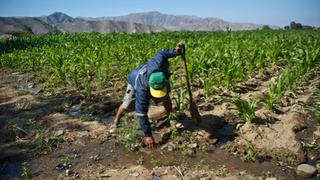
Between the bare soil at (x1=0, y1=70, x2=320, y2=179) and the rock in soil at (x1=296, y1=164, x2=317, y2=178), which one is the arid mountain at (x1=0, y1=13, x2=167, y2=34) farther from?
the rock in soil at (x1=296, y1=164, x2=317, y2=178)

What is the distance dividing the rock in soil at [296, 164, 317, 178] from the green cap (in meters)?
1.78

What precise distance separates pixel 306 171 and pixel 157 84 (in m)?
1.90

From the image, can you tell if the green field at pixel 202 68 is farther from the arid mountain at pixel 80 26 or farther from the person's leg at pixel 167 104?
the arid mountain at pixel 80 26

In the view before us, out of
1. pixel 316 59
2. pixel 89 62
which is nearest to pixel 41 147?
pixel 89 62

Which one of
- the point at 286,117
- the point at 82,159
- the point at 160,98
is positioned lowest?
the point at 82,159

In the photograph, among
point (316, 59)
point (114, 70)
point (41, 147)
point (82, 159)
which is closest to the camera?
point (82, 159)

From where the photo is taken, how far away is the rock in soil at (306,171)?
3570 millimetres

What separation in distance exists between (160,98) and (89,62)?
5297 millimetres

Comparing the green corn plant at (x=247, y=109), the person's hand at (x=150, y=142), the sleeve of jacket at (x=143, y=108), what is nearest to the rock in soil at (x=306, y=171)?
the green corn plant at (x=247, y=109)

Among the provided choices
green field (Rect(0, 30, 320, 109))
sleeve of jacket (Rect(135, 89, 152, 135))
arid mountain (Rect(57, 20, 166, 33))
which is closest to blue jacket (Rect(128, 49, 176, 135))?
sleeve of jacket (Rect(135, 89, 152, 135))

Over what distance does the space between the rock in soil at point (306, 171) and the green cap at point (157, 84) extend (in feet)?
5.83

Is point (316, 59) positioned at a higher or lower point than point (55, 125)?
higher

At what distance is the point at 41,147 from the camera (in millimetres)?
4512

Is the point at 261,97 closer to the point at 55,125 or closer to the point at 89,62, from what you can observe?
the point at 55,125
